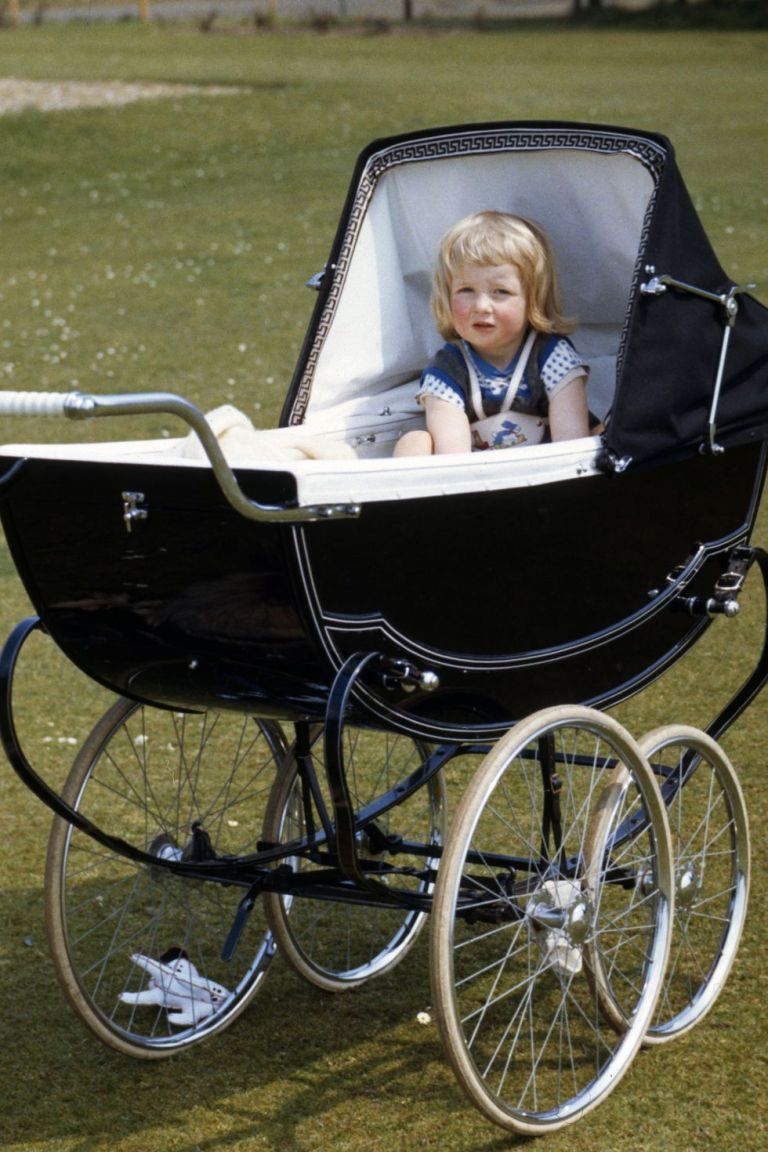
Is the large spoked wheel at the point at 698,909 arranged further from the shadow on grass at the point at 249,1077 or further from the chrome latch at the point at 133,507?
the chrome latch at the point at 133,507

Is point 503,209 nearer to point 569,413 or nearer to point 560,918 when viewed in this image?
point 569,413

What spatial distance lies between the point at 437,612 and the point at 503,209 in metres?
1.41

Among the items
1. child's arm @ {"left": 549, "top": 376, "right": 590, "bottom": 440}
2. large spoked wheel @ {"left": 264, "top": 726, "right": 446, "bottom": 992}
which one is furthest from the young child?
large spoked wheel @ {"left": 264, "top": 726, "right": 446, "bottom": 992}

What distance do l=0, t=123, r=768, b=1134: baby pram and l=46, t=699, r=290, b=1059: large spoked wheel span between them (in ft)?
0.03

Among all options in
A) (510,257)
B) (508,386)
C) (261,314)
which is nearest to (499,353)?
(508,386)

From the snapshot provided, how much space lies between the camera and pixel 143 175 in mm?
19078

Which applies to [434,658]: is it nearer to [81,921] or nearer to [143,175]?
[81,921]

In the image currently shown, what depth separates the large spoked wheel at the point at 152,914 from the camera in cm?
347

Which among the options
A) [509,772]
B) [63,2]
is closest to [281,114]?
[509,772]

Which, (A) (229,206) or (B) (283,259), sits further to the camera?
(A) (229,206)

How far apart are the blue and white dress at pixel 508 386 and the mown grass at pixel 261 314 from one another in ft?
3.63

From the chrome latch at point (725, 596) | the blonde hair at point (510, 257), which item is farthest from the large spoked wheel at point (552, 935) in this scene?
the blonde hair at point (510, 257)

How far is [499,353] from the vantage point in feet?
12.6

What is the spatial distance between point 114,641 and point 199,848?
2.07 ft
